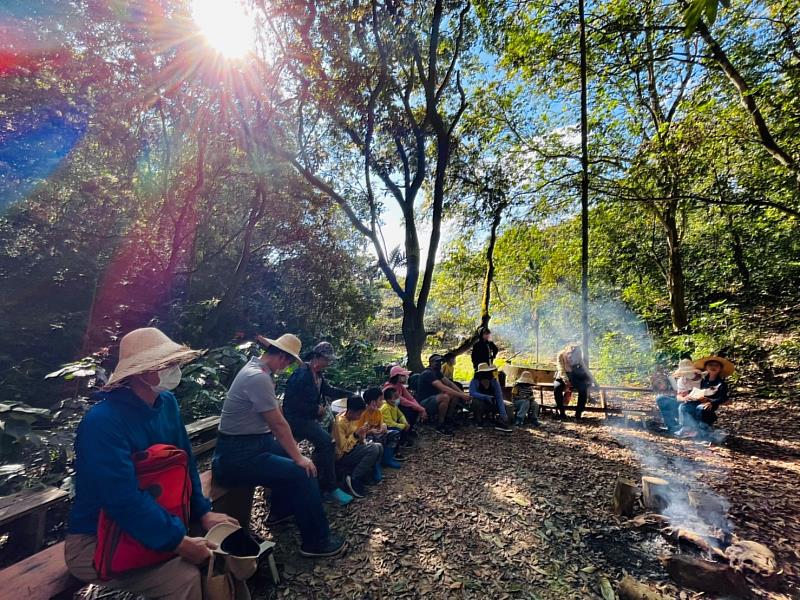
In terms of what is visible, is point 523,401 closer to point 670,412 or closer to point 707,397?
point 670,412

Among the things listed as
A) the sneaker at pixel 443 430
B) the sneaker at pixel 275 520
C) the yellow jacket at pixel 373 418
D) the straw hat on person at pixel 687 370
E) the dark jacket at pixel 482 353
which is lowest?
the sneaker at pixel 275 520

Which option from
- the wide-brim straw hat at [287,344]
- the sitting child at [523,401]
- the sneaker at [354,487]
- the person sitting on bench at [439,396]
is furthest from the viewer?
the sitting child at [523,401]

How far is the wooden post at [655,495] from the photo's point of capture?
338 cm

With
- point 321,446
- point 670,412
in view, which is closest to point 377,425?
point 321,446

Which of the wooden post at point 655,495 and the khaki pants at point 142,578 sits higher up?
the khaki pants at point 142,578

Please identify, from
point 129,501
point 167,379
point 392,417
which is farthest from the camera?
point 392,417

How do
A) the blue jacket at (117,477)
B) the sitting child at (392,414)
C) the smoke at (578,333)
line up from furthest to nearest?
the smoke at (578,333) → the sitting child at (392,414) → the blue jacket at (117,477)

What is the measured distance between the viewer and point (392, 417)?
4965 mm

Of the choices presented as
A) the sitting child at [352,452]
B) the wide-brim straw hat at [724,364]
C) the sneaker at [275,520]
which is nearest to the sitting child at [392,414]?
the sitting child at [352,452]

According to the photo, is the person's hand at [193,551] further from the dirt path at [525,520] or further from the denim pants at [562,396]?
the denim pants at [562,396]

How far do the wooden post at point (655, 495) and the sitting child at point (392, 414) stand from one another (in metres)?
2.74

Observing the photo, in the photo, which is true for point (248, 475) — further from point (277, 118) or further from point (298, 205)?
point (298, 205)

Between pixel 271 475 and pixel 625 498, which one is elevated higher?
pixel 271 475

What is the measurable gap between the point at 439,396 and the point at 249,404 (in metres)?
3.70
